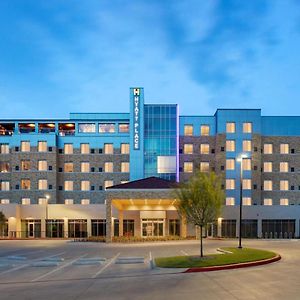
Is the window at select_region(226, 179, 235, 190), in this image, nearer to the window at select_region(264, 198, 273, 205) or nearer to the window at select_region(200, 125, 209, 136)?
the window at select_region(264, 198, 273, 205)

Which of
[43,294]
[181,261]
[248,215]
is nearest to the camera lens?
[43,294]

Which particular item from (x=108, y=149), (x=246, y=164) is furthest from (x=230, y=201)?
(x=108, y=149)

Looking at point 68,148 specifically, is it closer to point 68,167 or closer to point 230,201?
point 68,167

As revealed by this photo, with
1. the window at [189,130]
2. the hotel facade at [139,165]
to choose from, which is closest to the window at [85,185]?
the hotel facade at [139,165]

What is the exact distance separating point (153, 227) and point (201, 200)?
38.4 metres

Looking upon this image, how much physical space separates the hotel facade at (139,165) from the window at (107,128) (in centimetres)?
17

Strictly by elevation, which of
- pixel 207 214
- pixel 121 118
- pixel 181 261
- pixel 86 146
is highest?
pixel 121 118

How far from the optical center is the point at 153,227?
6081 cm

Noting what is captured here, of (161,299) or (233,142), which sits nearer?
(161,299)

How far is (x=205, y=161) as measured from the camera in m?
67.8

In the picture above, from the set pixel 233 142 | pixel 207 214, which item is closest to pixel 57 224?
pixel 233 142

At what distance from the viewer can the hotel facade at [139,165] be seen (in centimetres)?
6235

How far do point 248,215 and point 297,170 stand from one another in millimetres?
13359

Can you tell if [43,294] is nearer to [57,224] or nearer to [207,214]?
[207,214]
